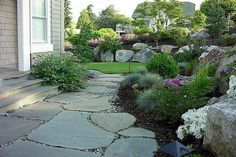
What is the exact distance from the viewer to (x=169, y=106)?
4117 millimetres

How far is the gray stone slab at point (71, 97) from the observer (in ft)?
18.2

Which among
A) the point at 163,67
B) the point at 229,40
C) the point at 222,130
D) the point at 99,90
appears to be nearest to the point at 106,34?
the point at 229,40

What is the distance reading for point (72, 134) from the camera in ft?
12.2

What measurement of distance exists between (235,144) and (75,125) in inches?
79.6

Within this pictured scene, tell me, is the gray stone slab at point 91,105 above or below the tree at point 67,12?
below

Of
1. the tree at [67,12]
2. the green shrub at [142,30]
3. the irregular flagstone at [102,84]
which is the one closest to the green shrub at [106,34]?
the green shrub at [142,30]

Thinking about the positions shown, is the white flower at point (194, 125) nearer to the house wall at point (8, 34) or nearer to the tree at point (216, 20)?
the house wall at point (8, 34)

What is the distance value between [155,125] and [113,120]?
576mm

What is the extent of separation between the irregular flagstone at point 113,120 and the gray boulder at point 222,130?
1273 mm

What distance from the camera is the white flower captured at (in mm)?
3436

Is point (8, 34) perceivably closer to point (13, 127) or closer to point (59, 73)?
point (59, 73)

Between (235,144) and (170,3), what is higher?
(170,3)

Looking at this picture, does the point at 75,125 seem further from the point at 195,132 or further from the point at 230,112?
the point at 230,112

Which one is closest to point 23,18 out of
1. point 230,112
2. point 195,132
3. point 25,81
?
point 25,81
